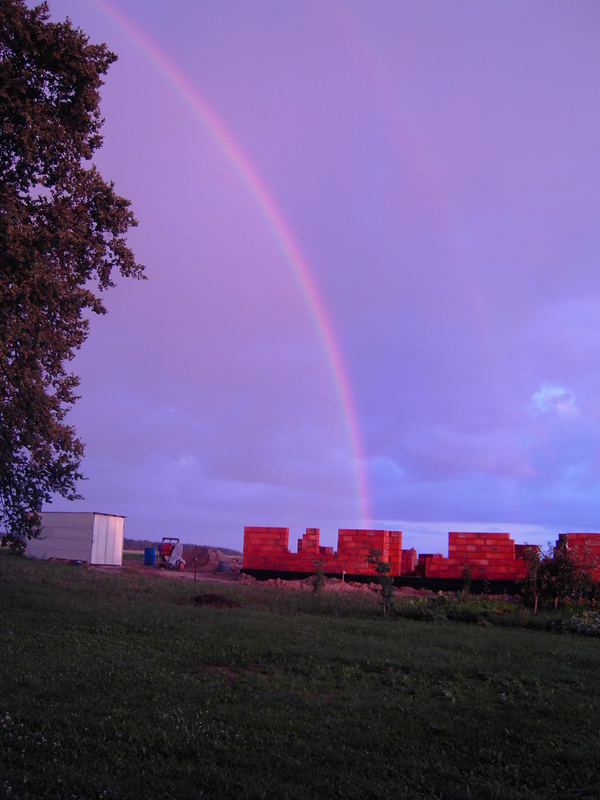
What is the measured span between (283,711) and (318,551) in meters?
A: 25.2

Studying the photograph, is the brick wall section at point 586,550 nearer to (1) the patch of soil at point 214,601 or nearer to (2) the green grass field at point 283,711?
(2) the green grass field at point 283,711

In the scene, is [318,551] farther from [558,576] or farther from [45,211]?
[45,211]

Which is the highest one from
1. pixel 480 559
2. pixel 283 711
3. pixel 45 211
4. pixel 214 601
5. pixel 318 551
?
pixel 45 211

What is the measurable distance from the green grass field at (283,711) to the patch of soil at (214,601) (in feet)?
12.0

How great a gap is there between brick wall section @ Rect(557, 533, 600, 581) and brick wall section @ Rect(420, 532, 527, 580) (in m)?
2.49

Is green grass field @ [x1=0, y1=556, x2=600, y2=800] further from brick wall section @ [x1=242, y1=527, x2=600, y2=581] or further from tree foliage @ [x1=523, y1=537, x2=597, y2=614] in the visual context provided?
brick wall section @ [x1=242, y1=527, x2=600, y2=581]

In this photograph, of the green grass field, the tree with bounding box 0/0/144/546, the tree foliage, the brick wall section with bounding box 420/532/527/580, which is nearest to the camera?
the green grass field

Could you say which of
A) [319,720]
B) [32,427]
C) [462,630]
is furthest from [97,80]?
Result: [462,630]

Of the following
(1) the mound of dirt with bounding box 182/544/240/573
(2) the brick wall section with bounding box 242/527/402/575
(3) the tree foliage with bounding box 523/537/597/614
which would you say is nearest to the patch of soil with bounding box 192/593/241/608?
(3) the tree foliage with bounding box 523/537/597/614

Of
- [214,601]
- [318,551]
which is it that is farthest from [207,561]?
[214,601]

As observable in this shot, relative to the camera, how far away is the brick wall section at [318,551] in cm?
3150

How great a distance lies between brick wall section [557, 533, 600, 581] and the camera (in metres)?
21.9

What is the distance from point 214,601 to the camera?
19062mm

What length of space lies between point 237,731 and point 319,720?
1105 mm
